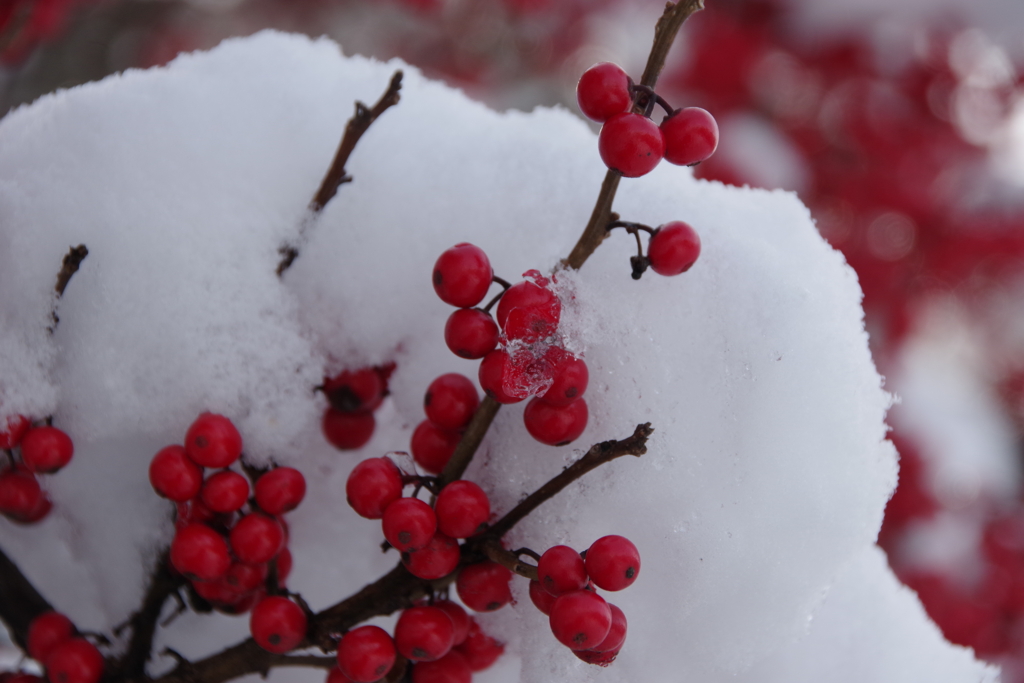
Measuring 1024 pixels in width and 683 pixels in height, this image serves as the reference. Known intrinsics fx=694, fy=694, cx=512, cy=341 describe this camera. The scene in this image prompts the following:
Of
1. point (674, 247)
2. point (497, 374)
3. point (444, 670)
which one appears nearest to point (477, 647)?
point (444, 670)

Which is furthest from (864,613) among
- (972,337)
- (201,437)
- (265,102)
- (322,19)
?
(322,19)

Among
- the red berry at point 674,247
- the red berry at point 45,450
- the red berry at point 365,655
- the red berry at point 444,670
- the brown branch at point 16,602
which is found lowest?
the brown branch at point 16,602

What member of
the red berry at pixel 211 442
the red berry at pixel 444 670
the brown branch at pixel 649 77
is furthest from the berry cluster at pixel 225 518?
the brown branch at pixel 649 77

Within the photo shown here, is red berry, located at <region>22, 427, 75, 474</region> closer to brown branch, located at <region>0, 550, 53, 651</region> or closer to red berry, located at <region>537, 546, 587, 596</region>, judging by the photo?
brown branch, located at <region>0, 550, 53, 651</region>

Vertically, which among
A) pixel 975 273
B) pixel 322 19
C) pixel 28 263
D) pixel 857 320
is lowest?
pixel 28 263

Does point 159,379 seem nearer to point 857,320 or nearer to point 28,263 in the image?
point 28,263

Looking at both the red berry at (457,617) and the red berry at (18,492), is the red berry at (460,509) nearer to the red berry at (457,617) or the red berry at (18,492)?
the red berry at (457,617)
